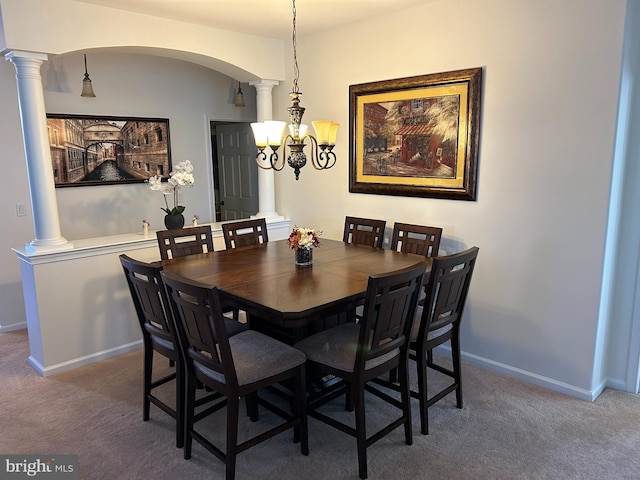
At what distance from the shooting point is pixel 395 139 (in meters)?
3.71

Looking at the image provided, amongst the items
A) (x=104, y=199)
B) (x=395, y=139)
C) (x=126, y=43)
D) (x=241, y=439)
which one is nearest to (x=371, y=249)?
(x=395, y=139)

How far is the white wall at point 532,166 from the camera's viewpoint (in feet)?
8.94

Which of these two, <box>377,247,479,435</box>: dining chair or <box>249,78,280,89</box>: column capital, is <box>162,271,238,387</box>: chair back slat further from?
<box>249,78,280,89</box>: column capital

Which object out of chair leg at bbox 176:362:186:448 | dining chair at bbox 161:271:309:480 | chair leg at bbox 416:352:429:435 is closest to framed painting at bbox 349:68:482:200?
chair leg at bbox 416:352:429:435

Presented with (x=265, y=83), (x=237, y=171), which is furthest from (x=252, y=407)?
(x=237, y=171)

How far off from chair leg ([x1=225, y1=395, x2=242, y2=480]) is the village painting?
7.32 ft

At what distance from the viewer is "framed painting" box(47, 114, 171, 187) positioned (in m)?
4.36

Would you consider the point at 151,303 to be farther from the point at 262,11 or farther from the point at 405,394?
the point at 262,11

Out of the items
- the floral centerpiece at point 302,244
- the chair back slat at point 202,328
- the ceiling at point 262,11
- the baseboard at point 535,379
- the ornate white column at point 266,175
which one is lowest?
the baseboard at point 535,379

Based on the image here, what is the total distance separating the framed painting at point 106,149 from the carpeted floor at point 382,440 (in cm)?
211

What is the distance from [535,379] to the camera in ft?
10.3

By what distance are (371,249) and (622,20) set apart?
2.02 meters

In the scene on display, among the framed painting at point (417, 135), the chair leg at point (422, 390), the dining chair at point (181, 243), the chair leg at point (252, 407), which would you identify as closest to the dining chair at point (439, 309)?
the chair leg at point (422, 390)

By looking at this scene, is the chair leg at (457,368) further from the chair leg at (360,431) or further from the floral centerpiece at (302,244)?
the floral centerpiece at (302,244)
